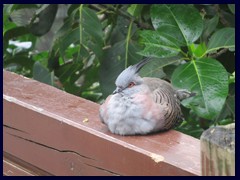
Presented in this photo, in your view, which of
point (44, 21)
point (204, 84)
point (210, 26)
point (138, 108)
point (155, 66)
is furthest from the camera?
point (44, 21)

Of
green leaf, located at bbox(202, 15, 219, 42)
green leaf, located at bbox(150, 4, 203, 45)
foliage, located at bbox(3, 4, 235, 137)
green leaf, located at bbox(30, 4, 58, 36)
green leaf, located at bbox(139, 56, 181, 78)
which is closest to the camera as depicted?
foliage, located at bbox(3, 4, 235, 137)

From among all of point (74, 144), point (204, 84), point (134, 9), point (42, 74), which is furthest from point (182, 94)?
point (42, 74)

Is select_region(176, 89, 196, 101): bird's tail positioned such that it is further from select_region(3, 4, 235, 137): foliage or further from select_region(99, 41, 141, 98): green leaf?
select_region(99, 41, 141, 98): green leaf

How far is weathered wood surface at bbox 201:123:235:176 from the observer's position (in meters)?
0.98

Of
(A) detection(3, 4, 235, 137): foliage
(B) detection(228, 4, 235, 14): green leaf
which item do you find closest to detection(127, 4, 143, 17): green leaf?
(A) detection(3, 4, 235, 137): foliage

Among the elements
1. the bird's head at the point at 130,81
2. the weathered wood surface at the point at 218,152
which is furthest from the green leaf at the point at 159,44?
the weathered wood surface at the point at 218,152

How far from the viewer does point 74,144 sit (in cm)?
141

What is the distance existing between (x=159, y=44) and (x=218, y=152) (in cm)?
108

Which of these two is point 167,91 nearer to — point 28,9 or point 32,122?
point 32,122

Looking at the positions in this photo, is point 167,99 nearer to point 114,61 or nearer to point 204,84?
point 204,84

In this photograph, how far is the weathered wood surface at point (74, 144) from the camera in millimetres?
1257

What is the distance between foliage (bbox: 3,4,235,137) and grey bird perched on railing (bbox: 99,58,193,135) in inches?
4.9

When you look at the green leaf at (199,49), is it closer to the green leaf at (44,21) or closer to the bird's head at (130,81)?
the bird's head at (130,81)
